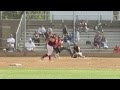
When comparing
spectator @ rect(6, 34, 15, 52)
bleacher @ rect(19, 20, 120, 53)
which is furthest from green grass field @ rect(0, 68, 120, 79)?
bleacher @ rect(19, 20, 120, 53)

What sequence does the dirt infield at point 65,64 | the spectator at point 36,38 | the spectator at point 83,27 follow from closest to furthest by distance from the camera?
the dirt infield at point 65,64 → the spectator at point 36,38 → the spectator at point 83,27

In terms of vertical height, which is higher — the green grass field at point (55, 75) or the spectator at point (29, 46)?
the green grass field at point (55, 75)

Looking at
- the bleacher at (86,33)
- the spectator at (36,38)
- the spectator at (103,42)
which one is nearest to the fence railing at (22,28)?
the bleacher at (86,33)

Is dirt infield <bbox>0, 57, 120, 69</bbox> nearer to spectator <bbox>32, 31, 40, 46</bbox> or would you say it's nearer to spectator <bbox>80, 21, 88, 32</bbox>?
spectator <bbox>32, 31, 40, 46</bbox>

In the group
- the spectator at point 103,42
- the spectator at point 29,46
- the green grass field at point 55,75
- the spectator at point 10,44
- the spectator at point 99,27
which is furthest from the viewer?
the spectator at point 99,27

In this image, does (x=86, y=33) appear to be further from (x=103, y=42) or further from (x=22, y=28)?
(x=22, y=28)

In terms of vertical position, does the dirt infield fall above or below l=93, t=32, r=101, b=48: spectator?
below

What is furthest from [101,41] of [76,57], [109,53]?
[76,57]

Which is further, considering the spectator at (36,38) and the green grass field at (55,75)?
the spectator at (36,38)

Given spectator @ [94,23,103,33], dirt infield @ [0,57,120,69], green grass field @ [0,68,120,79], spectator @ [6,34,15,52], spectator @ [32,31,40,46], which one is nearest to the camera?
green grass field @ [0,68,120,79]

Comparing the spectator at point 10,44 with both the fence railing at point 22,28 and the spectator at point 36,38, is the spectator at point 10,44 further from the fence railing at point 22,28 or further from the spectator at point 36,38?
the spectator at point 36,38

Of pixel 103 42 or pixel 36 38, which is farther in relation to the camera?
pixel 36 38

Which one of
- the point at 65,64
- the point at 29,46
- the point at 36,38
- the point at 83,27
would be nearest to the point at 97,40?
the point at 83,27
